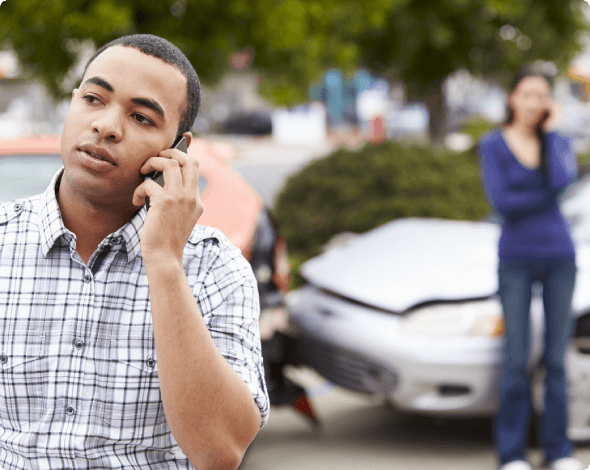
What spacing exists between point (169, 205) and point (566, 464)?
Result: 3.07 m

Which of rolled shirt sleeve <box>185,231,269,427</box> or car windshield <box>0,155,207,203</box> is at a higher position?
car windshield <box>0,155,207,203</box>

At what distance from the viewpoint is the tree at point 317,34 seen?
627 cm

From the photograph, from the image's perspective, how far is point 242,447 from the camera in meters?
1.38

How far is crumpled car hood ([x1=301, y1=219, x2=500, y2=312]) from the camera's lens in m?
4.10

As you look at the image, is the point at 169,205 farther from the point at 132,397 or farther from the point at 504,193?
the point at 504,193

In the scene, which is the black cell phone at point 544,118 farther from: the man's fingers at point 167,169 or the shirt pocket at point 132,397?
the shirt pocket at point 132,397

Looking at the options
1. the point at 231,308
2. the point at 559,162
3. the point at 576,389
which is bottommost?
the point at 576,389

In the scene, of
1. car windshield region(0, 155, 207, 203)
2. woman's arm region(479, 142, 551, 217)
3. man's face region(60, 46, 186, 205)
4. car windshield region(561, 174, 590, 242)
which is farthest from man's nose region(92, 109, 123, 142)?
car windshield region(561, 174, 590, 242)

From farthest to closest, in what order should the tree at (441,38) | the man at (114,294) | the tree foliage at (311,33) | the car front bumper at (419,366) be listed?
1. the tree at (441,38)
2. the tree foliage at (311,33)
3. the car front bumper at (419,366)
4. the man at (114,294)

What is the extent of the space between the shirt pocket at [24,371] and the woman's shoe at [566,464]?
3049 millimetres

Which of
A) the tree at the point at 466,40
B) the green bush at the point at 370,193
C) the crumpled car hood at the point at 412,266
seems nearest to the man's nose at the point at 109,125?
the crumpled car hood at the point at 412,266

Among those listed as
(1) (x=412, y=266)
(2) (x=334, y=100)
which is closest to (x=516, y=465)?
(1) (x=412, y=266)

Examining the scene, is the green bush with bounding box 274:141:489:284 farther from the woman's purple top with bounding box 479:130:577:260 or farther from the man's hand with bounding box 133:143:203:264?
the man's hand with bounding box 133:143:203:264

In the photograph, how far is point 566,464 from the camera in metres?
3.79
